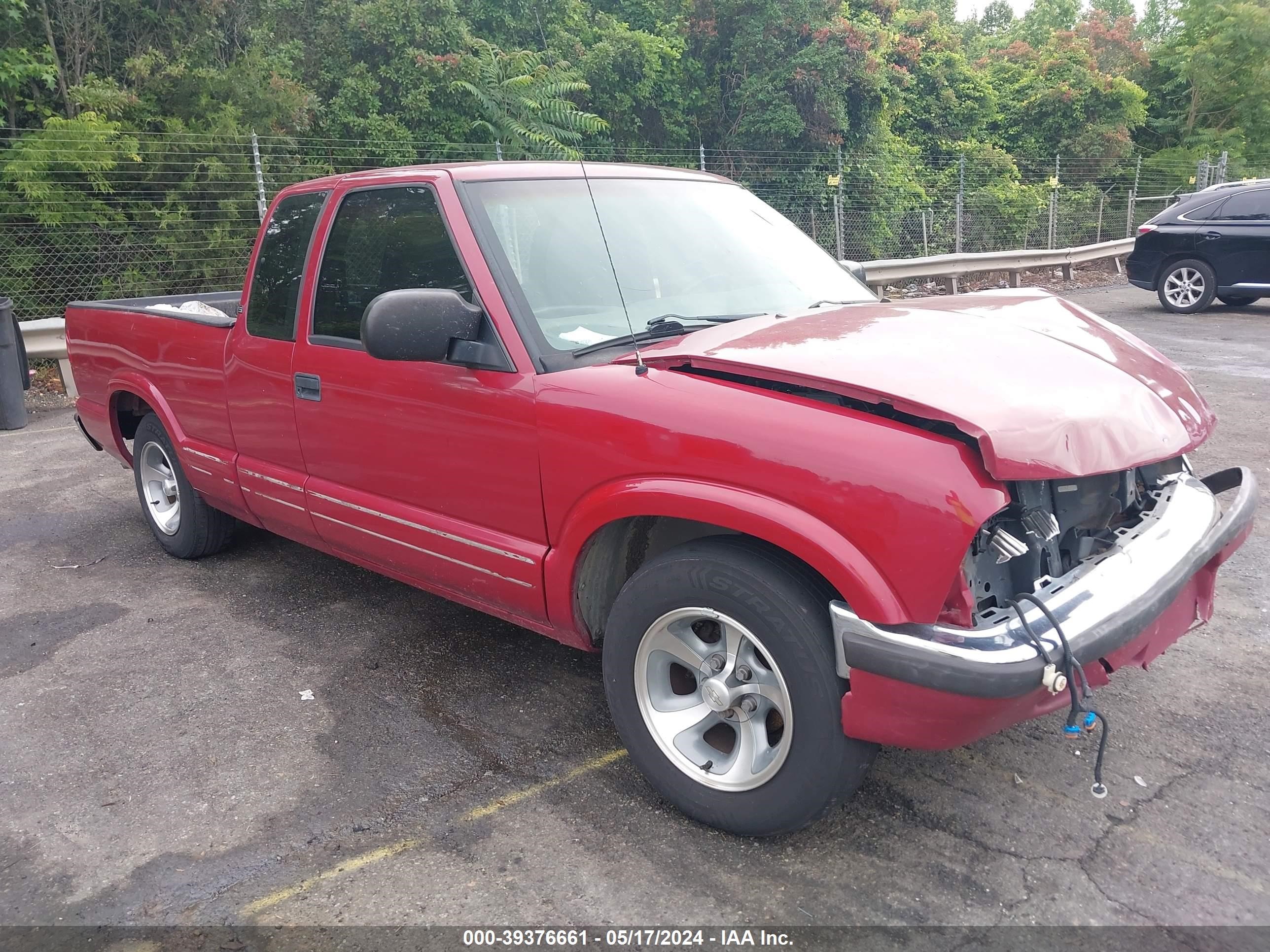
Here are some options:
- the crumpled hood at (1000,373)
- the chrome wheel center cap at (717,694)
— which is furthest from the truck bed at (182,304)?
the chrome wheel center cap at (717,694)

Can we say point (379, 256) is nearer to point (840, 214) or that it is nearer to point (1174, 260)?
point (1174, 260)

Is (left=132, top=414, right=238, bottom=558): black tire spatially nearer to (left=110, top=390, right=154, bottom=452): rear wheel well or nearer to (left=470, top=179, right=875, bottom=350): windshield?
(left=110, top=390, right=154, bottom=452): rear wheel well

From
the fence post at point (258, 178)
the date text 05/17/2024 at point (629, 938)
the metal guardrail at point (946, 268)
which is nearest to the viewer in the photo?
the date text 05/17/2024 at point (629, 938)

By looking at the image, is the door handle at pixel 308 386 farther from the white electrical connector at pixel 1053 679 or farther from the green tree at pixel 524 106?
the green tree at pixel 524 106

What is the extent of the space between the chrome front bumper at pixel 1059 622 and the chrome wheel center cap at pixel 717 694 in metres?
0.40

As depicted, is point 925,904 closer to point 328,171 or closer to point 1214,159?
point 328,171

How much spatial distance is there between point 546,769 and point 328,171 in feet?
41.2

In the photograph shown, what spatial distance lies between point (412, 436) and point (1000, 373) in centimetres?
198

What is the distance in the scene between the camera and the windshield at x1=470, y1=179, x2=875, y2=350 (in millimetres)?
3324

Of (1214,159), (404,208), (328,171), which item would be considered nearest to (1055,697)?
(404,208)

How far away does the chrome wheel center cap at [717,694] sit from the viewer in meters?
2.72

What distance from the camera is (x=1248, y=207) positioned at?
38.4ft

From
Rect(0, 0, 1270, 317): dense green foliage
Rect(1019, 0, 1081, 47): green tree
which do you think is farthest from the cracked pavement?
Rect(1019, 0, 1081, 47): green tree

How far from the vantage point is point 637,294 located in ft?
11.2
